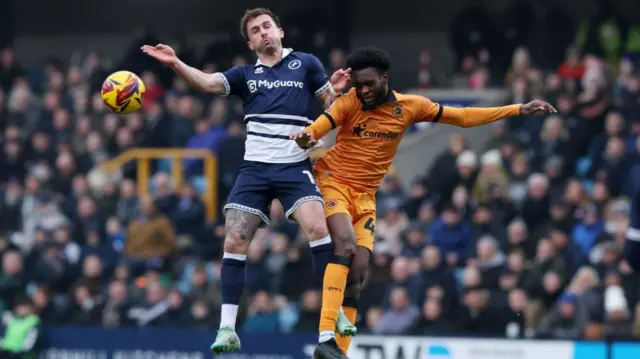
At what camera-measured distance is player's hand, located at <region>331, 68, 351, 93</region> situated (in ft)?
33.5

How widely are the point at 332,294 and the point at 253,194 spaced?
876mm

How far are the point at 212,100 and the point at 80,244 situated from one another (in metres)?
2.82

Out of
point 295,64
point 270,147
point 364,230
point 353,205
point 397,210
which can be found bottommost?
point 397,210

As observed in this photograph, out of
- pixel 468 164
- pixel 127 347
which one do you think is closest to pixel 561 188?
pixel 468 164

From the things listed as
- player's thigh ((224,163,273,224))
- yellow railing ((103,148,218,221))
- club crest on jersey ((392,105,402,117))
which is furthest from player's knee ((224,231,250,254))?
yellow railing ((103,148,218,221))

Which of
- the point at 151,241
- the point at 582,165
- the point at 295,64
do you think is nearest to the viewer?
the point at 295,64

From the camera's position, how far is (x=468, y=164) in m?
16.9

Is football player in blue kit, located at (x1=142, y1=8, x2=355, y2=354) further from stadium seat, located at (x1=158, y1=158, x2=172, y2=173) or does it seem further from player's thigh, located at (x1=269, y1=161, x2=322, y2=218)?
stadium seat, located at (x1=158, y1=158, x2=172, y2=173)

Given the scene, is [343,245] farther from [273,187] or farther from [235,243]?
[235,243]

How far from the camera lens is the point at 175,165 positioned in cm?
1962

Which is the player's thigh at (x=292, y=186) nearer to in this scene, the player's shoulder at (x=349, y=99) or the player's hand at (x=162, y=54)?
the player's shoulder at (x=349, y=99)

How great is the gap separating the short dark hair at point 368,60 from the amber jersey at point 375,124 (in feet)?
0.92

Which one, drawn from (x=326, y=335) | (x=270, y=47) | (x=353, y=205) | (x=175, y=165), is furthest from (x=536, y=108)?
(x=175, y=165)

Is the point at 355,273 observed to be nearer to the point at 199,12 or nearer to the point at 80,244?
the point at 80,244
